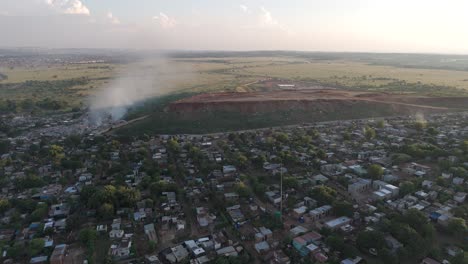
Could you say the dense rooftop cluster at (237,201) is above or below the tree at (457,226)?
below

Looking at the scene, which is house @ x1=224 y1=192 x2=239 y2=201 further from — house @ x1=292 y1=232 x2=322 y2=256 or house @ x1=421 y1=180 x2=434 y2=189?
house @ x1=421 y1=180 x2=434 y2=189

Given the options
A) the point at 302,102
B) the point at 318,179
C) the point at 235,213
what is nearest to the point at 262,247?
the point at 235,213

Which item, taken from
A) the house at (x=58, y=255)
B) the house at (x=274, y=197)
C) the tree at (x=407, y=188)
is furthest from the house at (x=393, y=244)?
the house at (x=58, y=255)

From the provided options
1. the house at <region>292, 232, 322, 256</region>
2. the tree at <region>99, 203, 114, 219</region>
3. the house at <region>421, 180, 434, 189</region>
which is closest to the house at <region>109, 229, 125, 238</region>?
the tree at <region>99, 203, 114, 219</region>

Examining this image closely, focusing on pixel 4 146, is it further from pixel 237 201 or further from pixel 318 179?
pixel 318 179

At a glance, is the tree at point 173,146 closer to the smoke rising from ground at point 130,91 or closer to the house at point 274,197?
the house at point 274,197
